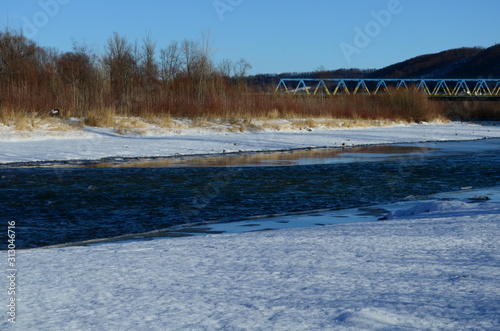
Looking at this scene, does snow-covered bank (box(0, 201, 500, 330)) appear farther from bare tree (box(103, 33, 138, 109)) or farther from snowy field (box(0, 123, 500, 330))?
bare tree (box(103, 33, 138, 109))

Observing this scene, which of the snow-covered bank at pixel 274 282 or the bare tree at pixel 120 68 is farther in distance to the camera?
the bare tree at pixel 120 68

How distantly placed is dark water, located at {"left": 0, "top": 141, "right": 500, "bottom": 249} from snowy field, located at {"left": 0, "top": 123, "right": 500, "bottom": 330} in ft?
5.02

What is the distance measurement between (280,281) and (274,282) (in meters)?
0.04

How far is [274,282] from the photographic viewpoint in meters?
3.59

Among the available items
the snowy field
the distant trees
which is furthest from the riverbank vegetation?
the snowy field

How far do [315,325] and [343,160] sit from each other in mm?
12212

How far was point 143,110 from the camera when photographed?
79.3 feet

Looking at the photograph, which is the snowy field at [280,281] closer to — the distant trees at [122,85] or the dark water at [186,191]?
the dark water at [186,191]

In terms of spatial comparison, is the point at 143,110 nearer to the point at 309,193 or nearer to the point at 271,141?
the point at 271,141

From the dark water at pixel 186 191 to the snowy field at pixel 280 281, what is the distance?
153cm

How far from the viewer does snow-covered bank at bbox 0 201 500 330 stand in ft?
9.59

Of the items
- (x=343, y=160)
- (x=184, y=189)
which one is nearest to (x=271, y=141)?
(x=343, y=160)

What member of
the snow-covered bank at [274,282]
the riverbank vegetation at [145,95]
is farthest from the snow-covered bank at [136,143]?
the snow-covered bank at [274,282]

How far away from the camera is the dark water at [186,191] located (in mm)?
6668
